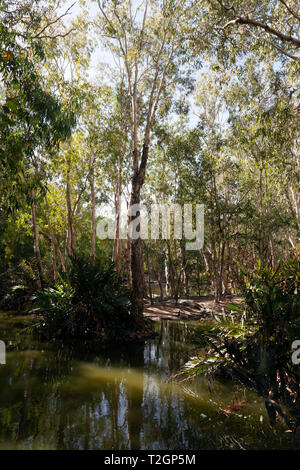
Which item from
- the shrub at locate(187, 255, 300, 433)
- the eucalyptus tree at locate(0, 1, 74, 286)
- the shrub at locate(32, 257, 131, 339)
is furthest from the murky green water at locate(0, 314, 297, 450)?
the eucalyptus tree at locate(0, 1, 74, 286)

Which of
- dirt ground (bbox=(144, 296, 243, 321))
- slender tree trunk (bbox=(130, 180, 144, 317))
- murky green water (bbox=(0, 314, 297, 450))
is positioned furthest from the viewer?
dirt ground (bbox=(144, 296, 243, 321))

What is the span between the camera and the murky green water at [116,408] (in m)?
3.41

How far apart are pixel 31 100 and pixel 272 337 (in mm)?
5938

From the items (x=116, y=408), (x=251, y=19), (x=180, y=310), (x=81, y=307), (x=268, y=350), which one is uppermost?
(x=251, y=19)

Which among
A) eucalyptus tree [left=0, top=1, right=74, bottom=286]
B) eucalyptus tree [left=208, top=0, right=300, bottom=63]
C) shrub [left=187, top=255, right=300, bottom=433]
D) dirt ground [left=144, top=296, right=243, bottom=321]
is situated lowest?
dirt ground [left=144, top=296, right=243, bottom=321]

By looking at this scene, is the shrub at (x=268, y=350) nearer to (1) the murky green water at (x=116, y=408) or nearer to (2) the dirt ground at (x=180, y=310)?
(1) the murky green water at (x=116, y=408)

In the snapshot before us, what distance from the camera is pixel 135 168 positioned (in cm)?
970

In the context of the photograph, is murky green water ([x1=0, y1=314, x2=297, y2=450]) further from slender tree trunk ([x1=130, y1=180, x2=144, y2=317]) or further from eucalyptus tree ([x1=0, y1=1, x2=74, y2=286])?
eucalyptus tree ([x1=0, y1=1, x2=74, y2=286])

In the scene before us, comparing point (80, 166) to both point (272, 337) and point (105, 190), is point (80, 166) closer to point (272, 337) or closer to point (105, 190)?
point (105, 190)

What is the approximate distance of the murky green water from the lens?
3.41 metres

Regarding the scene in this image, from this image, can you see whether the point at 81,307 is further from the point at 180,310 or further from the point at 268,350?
the point at 180,310

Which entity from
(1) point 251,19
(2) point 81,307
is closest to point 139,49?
(1) point 251,19

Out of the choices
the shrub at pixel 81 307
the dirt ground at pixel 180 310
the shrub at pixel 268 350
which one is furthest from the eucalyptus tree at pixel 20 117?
the dirt ground at pixel 180 310

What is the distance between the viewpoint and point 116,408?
4.32 meters
